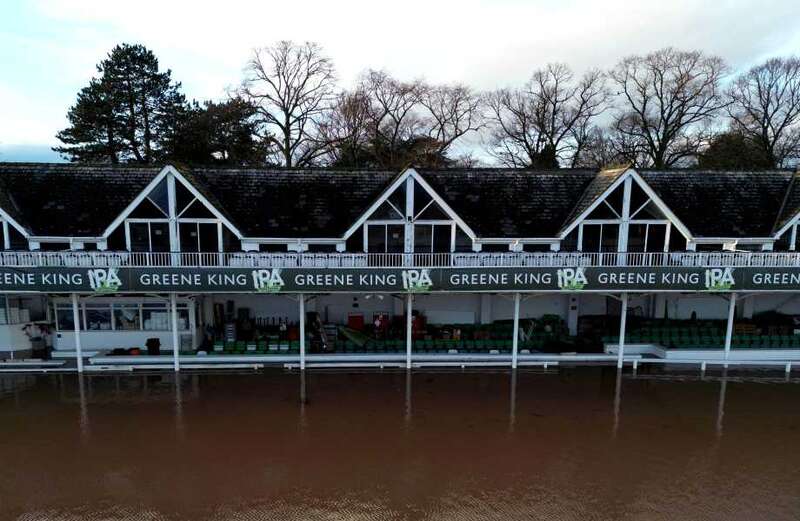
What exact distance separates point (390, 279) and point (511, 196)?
7.48 meters

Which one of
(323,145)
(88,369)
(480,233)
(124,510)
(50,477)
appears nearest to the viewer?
(124,510)

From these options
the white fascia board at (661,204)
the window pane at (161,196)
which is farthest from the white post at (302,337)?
the white fascia board at (661,204)

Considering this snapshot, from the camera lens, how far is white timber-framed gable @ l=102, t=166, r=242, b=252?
18.3 metres

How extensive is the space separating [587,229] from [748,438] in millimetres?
9508

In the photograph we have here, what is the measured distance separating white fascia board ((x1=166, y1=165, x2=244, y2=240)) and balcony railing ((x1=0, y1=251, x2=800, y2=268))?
160 cm

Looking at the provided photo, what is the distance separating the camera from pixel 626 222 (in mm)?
19750

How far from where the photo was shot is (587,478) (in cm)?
1096

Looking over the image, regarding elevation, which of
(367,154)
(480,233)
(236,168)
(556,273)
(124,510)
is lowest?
(124,510)

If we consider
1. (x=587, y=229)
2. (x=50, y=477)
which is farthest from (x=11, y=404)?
(x=587, y=229)

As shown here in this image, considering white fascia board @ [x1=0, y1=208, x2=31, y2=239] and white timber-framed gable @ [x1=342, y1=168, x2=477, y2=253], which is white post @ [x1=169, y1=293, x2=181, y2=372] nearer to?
white fascia board @ [x1=0, y1=208, x2=31, y2=239]

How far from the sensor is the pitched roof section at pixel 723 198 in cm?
2052

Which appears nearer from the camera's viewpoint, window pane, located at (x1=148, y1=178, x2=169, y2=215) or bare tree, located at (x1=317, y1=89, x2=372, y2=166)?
window pane, located at (x1=148, y1=178, x2=169, y2=215)

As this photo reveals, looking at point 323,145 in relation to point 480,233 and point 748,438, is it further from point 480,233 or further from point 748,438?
point 748,438

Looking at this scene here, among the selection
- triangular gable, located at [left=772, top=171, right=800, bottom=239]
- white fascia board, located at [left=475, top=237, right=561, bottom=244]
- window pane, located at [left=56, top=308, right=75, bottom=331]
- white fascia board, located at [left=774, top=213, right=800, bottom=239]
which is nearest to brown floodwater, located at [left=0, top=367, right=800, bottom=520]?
window pane, located at [left=56, top=308, right=75, bottom=331]
